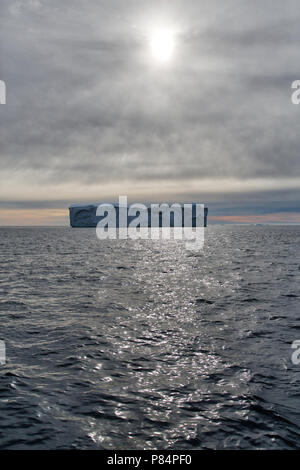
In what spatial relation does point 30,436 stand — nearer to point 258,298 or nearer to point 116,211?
point 258,298

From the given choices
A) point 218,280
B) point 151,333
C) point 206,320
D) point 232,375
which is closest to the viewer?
point 232,375

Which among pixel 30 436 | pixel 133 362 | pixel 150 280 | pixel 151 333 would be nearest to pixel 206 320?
pixel 151 333

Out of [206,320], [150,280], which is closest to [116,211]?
[150,280]

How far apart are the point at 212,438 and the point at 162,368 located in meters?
3.27

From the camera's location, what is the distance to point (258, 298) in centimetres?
1978

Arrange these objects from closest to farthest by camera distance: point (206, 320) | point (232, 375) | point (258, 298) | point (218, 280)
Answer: point (232, 375) < point (206, 320) < point (258, 298) < point (218, 280)

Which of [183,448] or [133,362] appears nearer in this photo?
[183,448]

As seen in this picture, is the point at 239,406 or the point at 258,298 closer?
the point at 239,406

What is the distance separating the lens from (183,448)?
609 cm

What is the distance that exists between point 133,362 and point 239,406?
3.55 m

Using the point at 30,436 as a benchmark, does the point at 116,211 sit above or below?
above

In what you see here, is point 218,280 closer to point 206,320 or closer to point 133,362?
point 206,320

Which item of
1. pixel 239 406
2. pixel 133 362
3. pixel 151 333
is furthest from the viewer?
pixel 151 333

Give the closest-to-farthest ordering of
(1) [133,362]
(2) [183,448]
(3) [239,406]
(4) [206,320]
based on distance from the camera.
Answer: (2) [183,448] < (3) [239,406] < (1) [133,362] < (4) [206,320]
